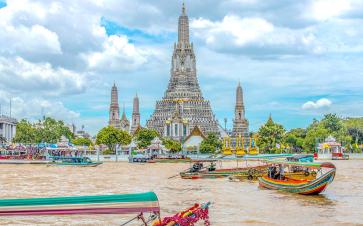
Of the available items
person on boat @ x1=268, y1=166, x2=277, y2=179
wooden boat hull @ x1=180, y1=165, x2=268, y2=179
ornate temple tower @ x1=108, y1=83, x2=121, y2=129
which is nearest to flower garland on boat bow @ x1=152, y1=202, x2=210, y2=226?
person on boat @ x1=268, y1=166, x2=277, y2=179

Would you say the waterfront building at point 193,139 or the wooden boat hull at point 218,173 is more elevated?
the waterfront building at point 193,139

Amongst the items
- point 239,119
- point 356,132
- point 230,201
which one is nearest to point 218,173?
point 230,201

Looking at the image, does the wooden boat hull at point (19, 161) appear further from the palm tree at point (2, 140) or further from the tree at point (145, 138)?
the palm tree at point (2, 140)

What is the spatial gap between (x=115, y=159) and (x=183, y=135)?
35.6 metres

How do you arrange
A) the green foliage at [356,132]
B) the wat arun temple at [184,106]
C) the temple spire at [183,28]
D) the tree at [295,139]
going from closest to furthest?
the tree at [295,139] → the green foliage at [356,132] → the wat arun temple at [184,106] → the temple spire at [183,28]

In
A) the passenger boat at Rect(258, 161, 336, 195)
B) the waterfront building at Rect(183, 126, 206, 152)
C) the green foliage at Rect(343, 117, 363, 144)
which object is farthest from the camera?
the green foliage at Rect(343, 117, 363, 144)

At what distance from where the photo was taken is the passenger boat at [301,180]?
26406 millimetres

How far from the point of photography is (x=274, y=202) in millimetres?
25219

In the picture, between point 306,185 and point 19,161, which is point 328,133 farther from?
point 306,185

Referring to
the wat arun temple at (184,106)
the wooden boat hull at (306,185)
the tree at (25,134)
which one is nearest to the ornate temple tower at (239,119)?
the wat arun temple at (184,106)

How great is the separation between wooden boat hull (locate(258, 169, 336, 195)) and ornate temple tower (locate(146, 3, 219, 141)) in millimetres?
86771

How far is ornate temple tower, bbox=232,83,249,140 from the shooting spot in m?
126

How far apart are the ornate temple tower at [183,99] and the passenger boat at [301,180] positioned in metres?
84.5

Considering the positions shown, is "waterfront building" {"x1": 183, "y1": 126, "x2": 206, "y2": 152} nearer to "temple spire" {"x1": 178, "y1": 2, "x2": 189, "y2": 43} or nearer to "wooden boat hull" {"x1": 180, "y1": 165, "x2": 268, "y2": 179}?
"temple spire" {"x1": 178, "y1": 2, "x2": 189, "y2": 43}
